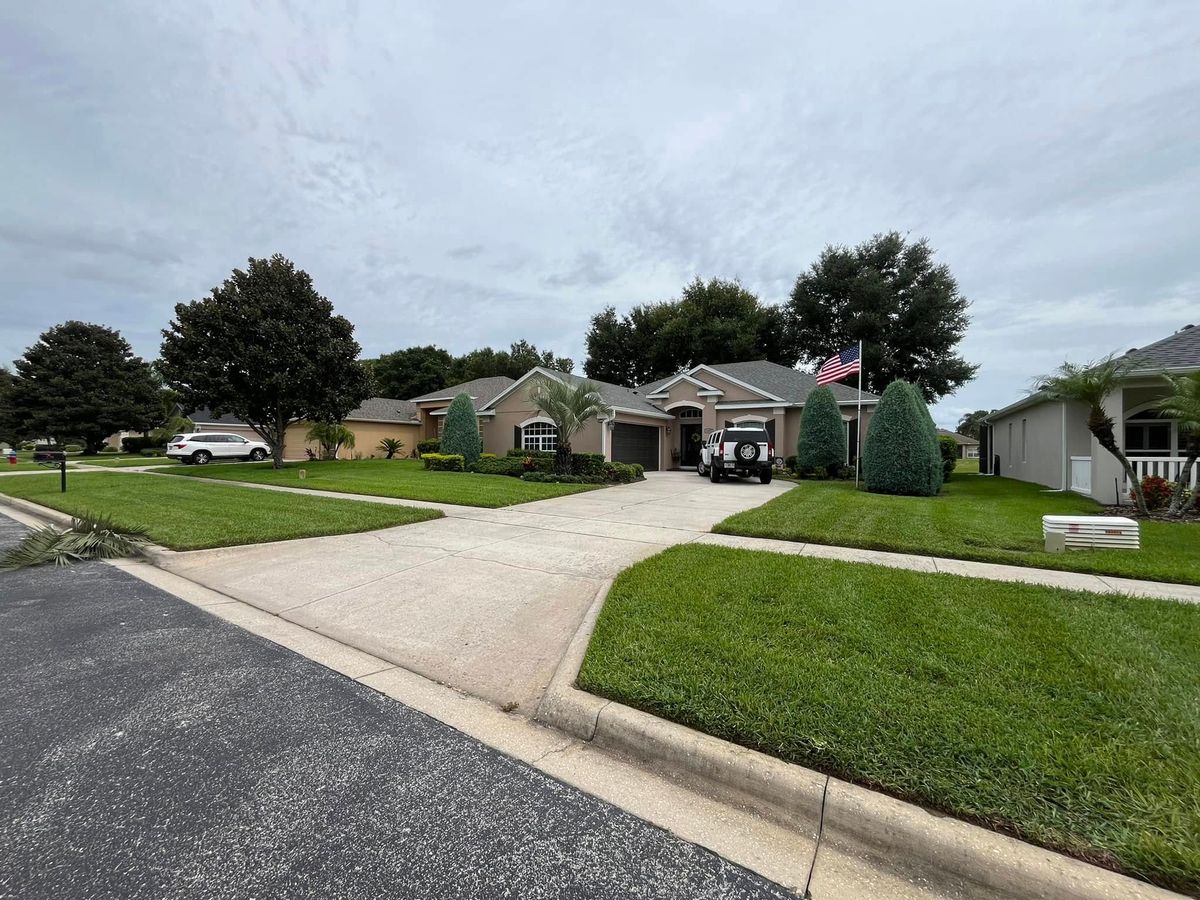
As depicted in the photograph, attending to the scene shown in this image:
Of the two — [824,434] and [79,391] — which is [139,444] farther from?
[824,434]

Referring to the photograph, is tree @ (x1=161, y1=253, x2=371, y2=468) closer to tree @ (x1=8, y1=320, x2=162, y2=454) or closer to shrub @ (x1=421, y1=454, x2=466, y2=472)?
shrub @ (x1=421, y1=454, x2=466, y2=472)

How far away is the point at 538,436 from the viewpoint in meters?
22.8

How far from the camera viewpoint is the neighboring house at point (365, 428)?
1184 inches

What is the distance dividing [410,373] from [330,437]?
20166 millimetres

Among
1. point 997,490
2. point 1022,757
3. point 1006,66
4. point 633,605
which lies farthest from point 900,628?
point 997,490

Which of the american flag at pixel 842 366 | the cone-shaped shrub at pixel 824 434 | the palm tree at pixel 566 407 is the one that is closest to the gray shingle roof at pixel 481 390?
the palm tree at pixel 566 407

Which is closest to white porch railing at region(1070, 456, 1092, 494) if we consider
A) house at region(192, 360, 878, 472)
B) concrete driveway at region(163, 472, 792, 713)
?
house at region(192, 360, 878, 472)

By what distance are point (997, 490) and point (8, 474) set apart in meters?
34.5

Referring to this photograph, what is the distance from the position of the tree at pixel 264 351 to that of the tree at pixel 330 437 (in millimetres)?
6884

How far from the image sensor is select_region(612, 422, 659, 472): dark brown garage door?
67.7 ft

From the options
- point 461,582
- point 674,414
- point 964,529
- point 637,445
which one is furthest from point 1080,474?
point 461,582

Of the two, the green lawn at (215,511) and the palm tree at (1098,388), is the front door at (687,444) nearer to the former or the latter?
the palm tree at (1098,388)

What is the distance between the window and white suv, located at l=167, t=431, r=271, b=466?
1480cm

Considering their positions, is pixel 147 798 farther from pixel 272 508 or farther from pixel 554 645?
pixel 272 508
